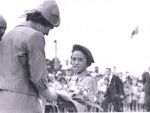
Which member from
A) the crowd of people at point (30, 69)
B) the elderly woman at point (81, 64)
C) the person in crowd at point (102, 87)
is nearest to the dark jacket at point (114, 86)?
the person in crowd at point (102, 87)

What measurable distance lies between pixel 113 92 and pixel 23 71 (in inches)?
618

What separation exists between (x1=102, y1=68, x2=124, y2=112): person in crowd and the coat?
50.0ft

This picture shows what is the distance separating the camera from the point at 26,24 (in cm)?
407

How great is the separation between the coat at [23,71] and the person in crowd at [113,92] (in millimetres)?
15234

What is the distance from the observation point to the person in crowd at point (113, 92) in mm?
19203

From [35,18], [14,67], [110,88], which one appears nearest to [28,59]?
[14,67]

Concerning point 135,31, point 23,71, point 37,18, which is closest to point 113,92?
point 135,31

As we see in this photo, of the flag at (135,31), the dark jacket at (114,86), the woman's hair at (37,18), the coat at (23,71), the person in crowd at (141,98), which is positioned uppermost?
the flag at (135,31)

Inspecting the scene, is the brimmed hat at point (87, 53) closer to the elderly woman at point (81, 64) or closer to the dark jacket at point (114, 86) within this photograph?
the elderly woman at point (81, 64)

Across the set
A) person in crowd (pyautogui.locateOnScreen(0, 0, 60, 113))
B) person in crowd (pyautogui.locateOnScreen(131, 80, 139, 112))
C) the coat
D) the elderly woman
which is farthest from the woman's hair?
person in crowd (pyautogui.locateOnScreen(131, 80, 139, 112))

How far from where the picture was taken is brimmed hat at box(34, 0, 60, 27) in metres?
3.99

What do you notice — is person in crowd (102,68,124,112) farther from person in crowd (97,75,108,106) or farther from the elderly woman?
the elderly woman

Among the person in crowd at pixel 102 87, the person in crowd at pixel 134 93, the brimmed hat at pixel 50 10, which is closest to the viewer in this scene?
the brimmed hat at pixel 50 10

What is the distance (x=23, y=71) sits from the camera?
3.92 metres
